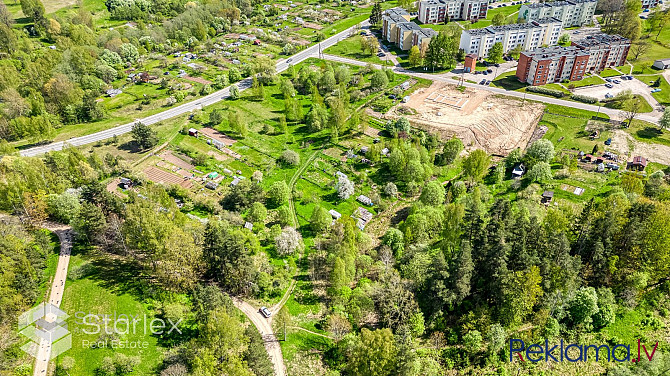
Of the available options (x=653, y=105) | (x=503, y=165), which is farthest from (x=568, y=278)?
(x=653, y=105)

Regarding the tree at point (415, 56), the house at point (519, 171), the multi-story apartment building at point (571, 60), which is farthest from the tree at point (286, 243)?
the multi-story apartment building at point (571, 60)

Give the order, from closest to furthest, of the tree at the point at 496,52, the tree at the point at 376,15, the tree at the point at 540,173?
the tree at the point at 540,173
the tree at the point at 496,52
the tree at the point at 376,15

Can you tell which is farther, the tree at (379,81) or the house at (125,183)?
the tree at (379,81)

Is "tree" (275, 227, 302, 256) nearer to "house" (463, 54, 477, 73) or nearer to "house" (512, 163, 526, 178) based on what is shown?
"house" (512, 163, 526, 178)

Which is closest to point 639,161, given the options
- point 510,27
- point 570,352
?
point 570,352

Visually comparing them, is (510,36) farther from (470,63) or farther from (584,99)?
(584,99)

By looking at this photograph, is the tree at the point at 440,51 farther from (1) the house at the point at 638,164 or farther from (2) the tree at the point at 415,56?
(1) the house at the point at 638,164

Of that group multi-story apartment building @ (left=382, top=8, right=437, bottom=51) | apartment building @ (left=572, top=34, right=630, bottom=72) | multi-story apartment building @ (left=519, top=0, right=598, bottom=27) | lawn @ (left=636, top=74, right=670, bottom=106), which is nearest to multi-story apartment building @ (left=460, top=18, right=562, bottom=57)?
multi-story apartment building @ (left=382, top=8, right=437, bottom=51)
